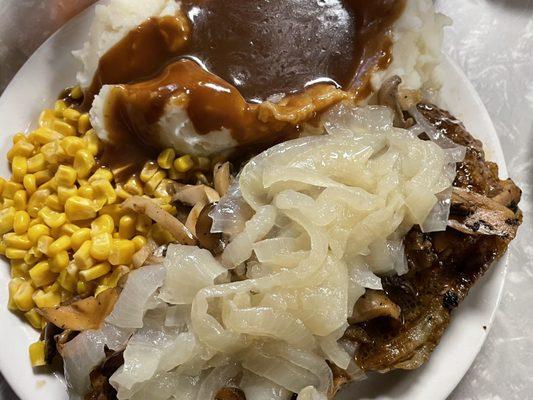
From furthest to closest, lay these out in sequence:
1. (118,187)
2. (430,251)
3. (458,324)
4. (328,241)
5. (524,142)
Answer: (524,142) → (118,187) → (458,324) → (430,251) → (328,241)

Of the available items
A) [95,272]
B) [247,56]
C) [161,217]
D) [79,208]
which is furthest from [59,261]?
[247,56]

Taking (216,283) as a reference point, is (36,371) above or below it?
below

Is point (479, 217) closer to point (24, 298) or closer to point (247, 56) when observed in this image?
point (247, 56)

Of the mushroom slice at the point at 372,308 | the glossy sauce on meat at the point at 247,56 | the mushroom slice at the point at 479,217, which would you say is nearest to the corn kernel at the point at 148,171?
the glossy sauce on meat at the point at 247,56

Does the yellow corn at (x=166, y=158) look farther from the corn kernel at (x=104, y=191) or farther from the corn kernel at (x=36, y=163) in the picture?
the corn kernel at (x=36, y=163)

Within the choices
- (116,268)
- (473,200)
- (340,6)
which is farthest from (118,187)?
(473,200)

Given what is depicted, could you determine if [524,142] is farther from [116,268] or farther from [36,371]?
[36,371]

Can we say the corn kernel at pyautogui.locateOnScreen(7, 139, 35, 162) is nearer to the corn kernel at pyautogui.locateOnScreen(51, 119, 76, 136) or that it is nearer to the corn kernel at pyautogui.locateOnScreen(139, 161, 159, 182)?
the corn kernel at pyautogui.locateOnScreen(51, 119, 76, 136)

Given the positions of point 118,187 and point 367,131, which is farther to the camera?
point 118,187
